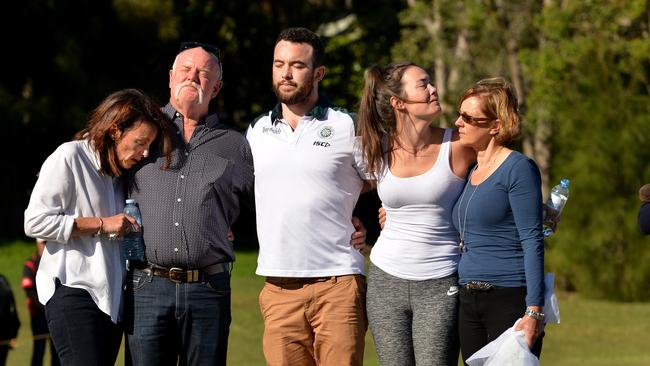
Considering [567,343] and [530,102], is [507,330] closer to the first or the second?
[567,343]

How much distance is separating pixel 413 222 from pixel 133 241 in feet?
4.33

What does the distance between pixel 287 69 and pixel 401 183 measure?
799 millimetres

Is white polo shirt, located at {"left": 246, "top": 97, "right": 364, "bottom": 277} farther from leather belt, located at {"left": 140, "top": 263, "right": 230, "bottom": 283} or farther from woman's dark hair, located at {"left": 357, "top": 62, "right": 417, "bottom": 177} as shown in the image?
leather belt, located at {"left": 140, "top": 263, "right": 230, "bottom": 283}

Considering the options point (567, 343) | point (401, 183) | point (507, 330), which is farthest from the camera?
point (567, 343)

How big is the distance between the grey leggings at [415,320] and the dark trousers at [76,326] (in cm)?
129

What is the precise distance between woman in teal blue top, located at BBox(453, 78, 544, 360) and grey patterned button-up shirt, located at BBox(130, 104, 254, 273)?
3.60 feet

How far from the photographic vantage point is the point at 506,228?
5.68 m

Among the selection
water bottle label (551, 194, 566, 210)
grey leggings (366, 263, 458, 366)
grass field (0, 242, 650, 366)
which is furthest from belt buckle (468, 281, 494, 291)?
grass field (0, 242, 650, 366)

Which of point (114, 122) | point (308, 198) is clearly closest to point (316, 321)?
point (308, 198)

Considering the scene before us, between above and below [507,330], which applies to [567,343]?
below

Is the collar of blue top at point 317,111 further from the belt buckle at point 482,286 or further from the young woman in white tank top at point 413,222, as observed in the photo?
the belt buckle at point 482,286

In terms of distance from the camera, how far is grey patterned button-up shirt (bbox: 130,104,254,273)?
5887 mm

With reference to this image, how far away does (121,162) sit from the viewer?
5.89 metres

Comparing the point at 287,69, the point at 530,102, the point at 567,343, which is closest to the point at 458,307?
the point at 287,69
